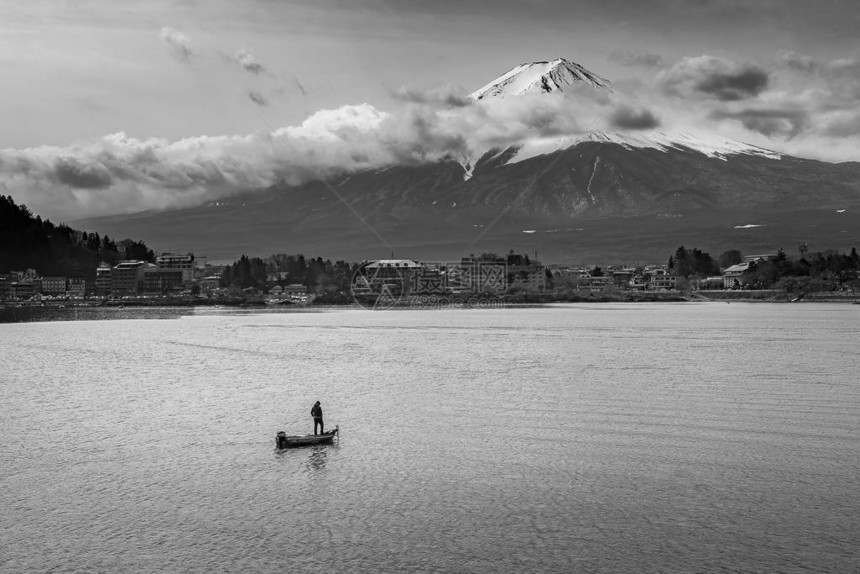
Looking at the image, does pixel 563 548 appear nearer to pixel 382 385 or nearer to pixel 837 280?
pixel 382 385

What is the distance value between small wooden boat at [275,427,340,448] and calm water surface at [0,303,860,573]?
18.7 inches

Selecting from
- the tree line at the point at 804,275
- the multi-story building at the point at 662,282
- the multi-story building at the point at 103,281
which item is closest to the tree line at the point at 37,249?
the multi-story building at the point at 103,281

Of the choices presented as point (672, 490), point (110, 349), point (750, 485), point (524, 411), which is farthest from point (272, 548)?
point (110, 349)

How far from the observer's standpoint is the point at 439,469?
21359 mm

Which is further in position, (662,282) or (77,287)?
(662,282)

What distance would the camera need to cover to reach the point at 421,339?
6278 centimetres

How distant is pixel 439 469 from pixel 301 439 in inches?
191

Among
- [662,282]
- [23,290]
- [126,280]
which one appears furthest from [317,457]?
[662,282]

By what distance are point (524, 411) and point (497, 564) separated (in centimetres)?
1433

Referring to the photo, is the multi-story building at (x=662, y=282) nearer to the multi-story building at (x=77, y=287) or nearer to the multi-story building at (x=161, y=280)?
the multi-story building at (x=161, y=280)

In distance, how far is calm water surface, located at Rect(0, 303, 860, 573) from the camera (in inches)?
615

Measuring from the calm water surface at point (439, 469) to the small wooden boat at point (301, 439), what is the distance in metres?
0.47

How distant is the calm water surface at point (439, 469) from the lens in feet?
51.2

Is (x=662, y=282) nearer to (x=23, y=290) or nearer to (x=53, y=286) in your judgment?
(x=53, y=286)
